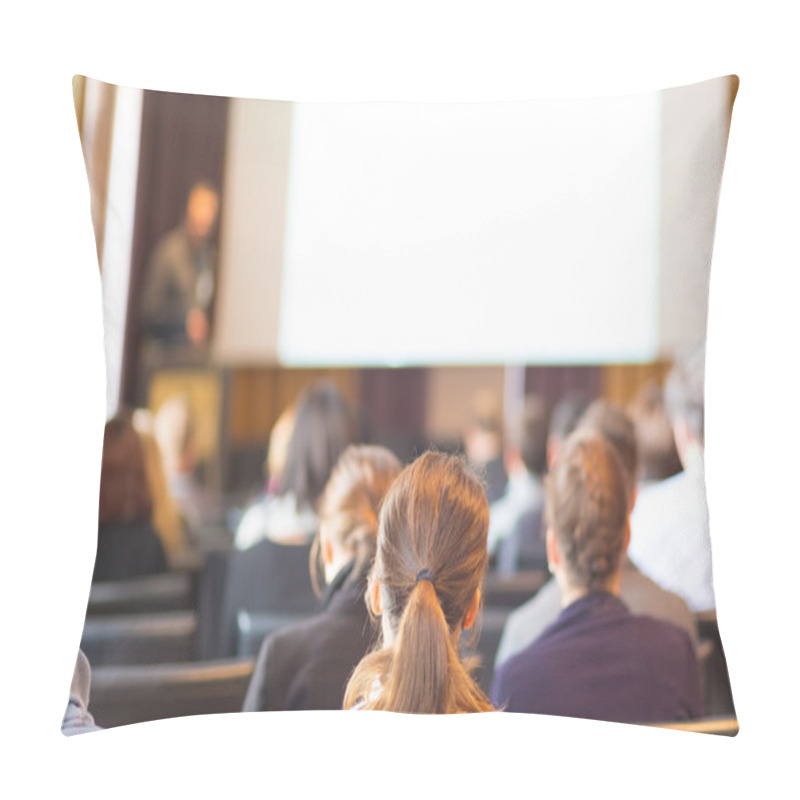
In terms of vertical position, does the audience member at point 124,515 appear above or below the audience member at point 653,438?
below

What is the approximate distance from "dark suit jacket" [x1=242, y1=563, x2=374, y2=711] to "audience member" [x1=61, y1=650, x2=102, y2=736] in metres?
0.25

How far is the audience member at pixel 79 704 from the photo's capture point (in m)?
1.68

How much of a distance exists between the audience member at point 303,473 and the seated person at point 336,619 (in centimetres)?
3

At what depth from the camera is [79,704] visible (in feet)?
5.53

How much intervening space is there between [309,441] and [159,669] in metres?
0.44

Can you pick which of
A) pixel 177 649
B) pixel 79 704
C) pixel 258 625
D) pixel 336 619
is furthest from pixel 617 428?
pixel 79 704

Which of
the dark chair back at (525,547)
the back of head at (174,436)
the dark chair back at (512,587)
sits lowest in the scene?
the dark chair back at (512,587)

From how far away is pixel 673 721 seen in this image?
1693 mm

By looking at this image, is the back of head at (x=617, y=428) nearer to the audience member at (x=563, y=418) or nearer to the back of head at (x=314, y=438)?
the audience member at (x=563, y=418)

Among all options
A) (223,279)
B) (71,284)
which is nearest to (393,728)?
(223,279)

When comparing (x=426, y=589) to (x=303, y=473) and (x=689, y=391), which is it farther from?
(x=689, y=391)

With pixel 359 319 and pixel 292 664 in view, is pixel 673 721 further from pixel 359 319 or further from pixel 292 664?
pixel 359 319

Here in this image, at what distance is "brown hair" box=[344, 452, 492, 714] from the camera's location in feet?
5.52

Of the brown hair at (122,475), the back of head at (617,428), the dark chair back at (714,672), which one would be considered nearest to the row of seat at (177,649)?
the dark chair back at (714,672)
